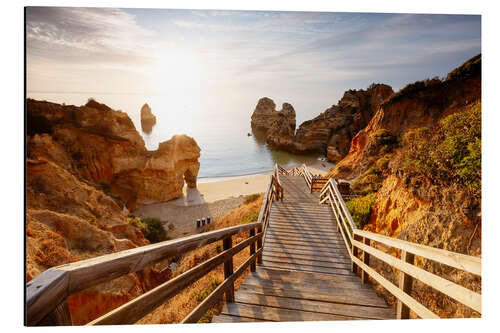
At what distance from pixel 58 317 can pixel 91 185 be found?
12111 mm

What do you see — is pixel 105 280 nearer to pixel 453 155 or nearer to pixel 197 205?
pixel 453 155

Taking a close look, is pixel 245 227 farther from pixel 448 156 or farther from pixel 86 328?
pixel 448 156

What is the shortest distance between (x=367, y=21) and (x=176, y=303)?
5.76 metres

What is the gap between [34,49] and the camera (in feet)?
11.7

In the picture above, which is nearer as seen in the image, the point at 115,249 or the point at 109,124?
the point at 115,249

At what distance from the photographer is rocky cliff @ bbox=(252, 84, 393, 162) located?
30.5 meters

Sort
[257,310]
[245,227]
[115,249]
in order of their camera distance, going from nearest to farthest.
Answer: [257,310] → [245,227] → [115,249]

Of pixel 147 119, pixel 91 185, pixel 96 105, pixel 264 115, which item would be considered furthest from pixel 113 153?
pixel 147 119

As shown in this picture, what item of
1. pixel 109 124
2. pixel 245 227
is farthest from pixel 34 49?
pixel 109 124

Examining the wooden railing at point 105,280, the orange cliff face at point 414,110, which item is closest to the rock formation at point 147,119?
the orange cliff face at point 414,110

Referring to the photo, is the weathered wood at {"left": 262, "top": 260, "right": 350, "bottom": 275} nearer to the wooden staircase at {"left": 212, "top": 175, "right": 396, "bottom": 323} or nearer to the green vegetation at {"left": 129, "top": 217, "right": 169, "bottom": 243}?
the wooden staircase at {"left": 212, "top": 175, "right": 396, "bottom": 323}

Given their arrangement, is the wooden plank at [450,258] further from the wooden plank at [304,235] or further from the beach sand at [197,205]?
the beach sand at [197,205]

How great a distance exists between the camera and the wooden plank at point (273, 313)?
242cm

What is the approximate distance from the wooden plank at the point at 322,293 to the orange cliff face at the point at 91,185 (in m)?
2.16
